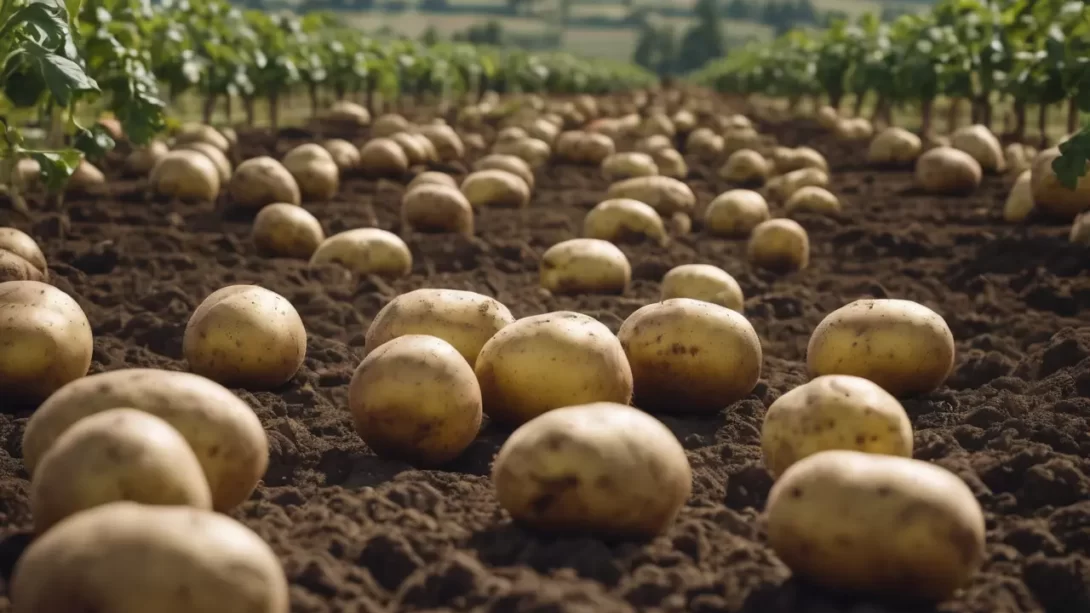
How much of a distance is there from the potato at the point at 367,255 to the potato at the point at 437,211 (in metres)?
1.51

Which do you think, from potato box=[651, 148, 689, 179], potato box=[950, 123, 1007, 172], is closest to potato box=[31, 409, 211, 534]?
potato box=[651, 148, 689, 179]

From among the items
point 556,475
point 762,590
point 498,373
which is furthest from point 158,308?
point 762,590

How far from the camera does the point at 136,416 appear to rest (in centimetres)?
345

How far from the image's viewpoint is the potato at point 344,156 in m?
13.4

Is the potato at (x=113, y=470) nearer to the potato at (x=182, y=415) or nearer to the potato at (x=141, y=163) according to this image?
the potato at (x=182, y=415)

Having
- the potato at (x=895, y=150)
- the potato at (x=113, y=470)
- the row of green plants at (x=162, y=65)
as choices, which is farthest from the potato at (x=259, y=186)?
the potato at (x=895, y=150)

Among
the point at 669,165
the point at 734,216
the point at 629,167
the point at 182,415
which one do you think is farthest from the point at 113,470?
the point at 669,165

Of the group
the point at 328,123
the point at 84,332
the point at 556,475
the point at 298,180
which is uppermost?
the point at 556,475

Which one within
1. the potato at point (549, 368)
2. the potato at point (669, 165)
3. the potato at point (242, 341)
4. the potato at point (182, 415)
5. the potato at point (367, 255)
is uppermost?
the potato at point (182, 415)

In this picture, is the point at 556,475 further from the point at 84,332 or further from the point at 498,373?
the point at 84,332

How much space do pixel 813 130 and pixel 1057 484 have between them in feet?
59.9

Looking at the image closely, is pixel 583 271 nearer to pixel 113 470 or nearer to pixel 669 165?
pixel 113 470

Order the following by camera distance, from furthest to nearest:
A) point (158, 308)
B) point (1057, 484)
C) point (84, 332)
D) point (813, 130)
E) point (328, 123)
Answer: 1. point (813, 130)
2. point (328, 123)
3. point (158, 308)
4. point (84, 332)
5. point (1057, 484)

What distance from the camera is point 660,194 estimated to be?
11.1 metres
